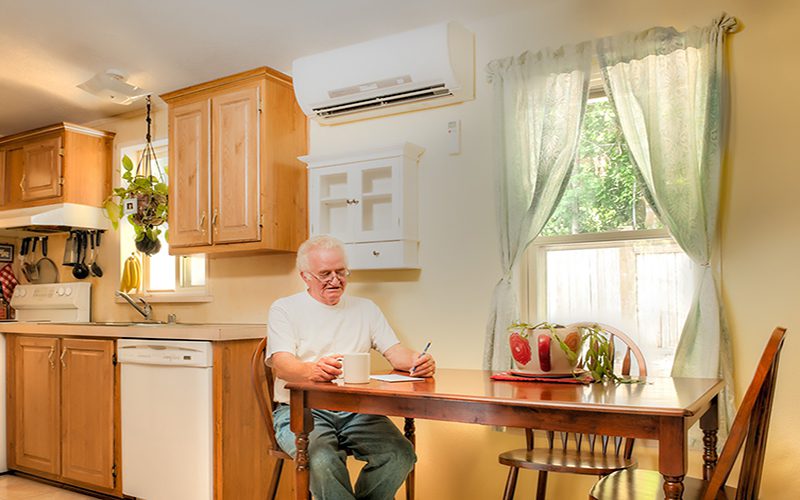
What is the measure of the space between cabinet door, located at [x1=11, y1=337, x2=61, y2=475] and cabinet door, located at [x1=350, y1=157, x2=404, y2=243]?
2045 millimetres

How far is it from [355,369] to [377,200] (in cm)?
146

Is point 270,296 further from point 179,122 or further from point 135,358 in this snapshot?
point 179,122

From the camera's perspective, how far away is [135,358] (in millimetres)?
3557

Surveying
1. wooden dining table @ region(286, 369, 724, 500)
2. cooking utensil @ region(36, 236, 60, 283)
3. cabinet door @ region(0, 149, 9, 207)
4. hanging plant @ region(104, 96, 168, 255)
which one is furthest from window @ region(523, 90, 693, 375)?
cabinet door @ region(0, 149, 9, 207)

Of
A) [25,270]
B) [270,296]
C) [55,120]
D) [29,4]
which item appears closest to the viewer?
[29,4]

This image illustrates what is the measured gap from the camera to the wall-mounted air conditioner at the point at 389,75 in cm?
316

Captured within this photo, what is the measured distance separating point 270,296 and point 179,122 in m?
1.15

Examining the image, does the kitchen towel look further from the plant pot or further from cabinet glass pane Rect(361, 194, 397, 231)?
the plant pot

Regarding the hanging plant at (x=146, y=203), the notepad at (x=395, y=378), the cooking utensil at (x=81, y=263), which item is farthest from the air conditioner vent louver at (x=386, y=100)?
the cooking utensil at (x=81, y=263)

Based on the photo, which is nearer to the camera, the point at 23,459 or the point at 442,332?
the point at 442,332

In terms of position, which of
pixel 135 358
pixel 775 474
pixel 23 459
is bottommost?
pixel 23 459

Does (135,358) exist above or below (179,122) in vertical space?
below

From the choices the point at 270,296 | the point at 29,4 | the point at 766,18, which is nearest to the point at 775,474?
the point at 766,18

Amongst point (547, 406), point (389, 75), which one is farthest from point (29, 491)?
point (547, 406)
